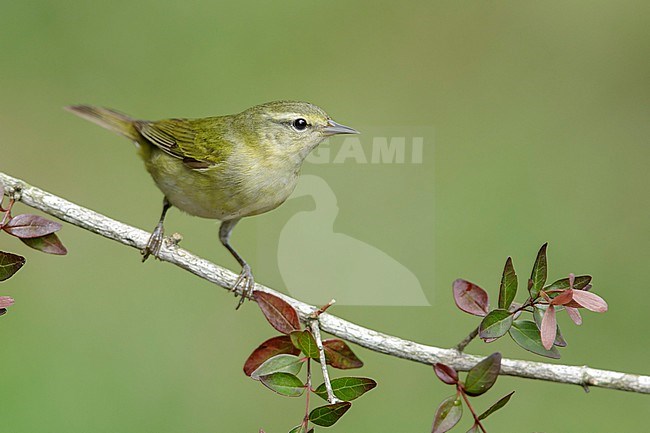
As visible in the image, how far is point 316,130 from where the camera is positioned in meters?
3.34

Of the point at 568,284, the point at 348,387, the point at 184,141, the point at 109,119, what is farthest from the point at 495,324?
the point at 109,119

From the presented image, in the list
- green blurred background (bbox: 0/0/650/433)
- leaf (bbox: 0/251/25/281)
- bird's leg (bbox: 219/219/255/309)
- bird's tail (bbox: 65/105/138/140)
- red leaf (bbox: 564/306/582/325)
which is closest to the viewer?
red leaf (bbox: 564/306/582/325)

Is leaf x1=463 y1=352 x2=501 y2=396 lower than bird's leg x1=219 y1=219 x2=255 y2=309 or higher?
lower

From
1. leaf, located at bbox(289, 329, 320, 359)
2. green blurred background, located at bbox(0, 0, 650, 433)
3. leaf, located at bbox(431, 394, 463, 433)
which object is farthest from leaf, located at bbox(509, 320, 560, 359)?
green blurred background, located at bbox(0, 0, 650, 433)

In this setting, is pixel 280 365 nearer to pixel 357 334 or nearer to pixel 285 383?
pixel 285 383

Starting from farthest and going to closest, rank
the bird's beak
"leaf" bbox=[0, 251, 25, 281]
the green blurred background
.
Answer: the green blurred background, the bird's beak, "leaf" bbox=[0, 251, 25, 281]

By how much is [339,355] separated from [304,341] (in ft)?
0.51

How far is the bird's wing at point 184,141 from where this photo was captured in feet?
11.2

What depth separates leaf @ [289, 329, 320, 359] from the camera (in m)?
2.11

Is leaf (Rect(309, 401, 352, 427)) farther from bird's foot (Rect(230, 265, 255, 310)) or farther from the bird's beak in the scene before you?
the bird's beak

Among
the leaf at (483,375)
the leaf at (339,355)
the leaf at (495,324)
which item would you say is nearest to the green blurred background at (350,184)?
the leaf at (339,355)

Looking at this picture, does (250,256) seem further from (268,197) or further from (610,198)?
(610,198)

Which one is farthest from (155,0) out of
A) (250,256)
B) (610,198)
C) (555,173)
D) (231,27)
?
(610,198)

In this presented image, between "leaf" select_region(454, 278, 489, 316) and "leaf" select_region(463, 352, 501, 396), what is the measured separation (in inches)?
10.0
